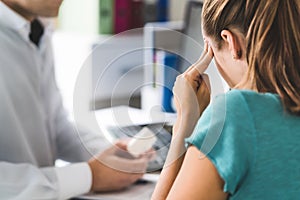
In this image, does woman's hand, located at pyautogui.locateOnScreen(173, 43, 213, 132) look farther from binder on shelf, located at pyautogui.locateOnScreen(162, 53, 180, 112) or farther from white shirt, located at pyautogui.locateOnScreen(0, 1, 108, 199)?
white shirt, located at pyautogui.locateOnScreen(0, 1, 108, 199)

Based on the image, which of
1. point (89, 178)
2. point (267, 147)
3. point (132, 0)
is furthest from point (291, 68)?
point (132, 0)

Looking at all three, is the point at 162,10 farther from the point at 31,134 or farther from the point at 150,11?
the point at 31,134

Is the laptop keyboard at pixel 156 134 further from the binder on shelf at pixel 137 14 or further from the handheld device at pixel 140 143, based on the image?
the binder on shelf at pixel 137 14

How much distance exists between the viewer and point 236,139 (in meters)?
0.93

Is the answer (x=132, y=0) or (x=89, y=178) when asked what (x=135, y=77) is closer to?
(x=89, y=178)

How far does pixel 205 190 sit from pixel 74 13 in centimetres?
243

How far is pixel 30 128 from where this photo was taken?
1761 millimetres

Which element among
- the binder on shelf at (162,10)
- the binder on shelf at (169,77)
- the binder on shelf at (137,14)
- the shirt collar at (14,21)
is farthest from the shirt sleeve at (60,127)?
the binder on shelf at (162,10)

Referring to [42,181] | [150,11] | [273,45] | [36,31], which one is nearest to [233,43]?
[273,45]

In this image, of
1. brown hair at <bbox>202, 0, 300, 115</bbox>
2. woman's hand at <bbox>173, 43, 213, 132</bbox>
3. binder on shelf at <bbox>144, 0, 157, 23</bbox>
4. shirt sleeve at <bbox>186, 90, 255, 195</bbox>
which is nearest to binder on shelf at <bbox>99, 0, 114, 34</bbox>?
binder on shelf at <bbox>144, 0, 157, 23</bbox>

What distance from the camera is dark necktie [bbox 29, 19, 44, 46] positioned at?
1.90 meters

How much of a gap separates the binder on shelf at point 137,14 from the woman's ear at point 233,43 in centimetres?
218

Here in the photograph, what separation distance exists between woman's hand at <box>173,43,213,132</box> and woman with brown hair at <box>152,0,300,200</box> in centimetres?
6

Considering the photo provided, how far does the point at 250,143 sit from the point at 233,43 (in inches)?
8.4
